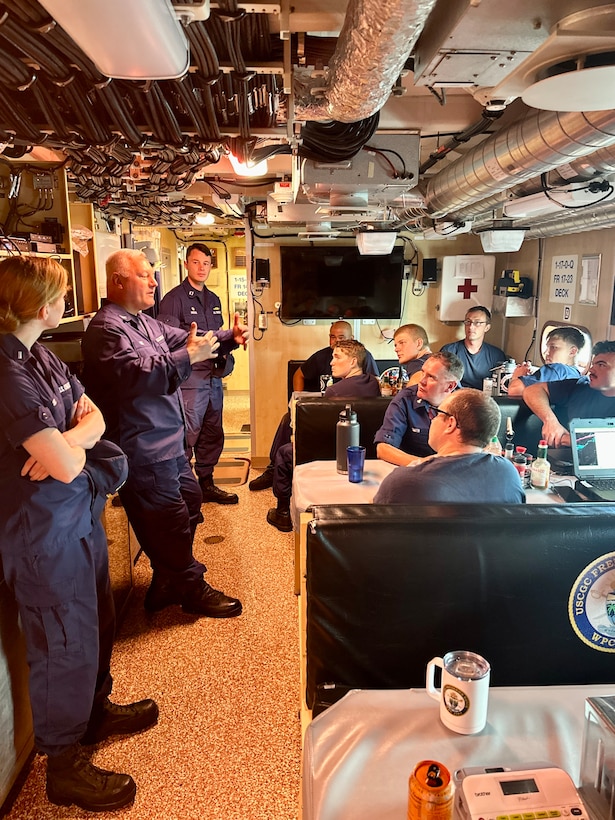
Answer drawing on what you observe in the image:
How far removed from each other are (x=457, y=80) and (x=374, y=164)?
1.25 metres

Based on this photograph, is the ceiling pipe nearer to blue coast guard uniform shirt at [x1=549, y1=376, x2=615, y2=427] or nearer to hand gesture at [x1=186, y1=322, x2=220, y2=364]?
blue coast guard uniform shirt at [x1=549, y1=376, x2=615, y2=427]

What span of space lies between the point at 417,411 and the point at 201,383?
209 cm

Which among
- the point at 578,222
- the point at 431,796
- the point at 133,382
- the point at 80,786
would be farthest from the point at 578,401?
the point at 80,786

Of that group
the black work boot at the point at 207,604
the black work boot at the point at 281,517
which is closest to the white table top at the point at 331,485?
the black work boot at the point at 207,604

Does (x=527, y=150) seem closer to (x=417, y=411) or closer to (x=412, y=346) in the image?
(x=417, y=411)

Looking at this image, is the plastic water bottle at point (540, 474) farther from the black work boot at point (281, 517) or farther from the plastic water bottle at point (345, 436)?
the black work boot at point (281, 517)

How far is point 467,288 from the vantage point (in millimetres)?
5723

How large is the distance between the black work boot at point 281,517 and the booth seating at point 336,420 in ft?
2.45

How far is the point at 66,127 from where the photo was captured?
5.98 feet

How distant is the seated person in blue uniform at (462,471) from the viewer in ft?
5.73

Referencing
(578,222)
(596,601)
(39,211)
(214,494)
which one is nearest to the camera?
(596,601)

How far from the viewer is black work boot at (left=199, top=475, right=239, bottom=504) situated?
14.6 ft

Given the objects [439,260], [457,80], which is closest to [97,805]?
[457,80]

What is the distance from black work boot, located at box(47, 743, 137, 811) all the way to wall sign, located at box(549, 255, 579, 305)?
14.5 feet
